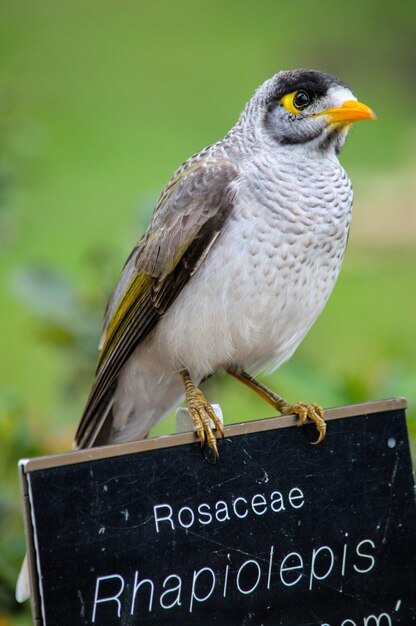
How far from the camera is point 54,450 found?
8.95ft

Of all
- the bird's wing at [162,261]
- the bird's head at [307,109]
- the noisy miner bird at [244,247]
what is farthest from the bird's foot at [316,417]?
the bird's head at [307,109]

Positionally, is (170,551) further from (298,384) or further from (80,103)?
(80,103)

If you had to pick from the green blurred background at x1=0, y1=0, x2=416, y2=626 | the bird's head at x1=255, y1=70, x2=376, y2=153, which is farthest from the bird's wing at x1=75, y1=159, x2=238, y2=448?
the green blurred background at x1=0, y1=0, x2=416, y2=626

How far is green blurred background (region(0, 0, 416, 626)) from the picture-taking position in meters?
2.98

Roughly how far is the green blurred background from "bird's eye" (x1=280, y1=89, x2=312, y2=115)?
751 millimetres

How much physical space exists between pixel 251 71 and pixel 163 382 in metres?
6.53

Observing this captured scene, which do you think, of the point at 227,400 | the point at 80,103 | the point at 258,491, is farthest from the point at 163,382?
the point at 80,103

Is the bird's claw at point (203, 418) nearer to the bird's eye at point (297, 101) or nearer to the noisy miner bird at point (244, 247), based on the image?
the noisy miner bird at point (244, 247)

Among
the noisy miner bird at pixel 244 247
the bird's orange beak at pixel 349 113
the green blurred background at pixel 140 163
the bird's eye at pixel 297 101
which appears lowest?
the noisy miner bird at pixel 244 247

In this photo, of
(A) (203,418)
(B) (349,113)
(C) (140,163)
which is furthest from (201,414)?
(C) (140,163)

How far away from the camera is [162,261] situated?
238 cm

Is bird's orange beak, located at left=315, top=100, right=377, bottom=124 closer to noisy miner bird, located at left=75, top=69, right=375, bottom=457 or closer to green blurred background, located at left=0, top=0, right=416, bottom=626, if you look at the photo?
noisy miner bird, located at left=75, top=69, right=375, bottom=457

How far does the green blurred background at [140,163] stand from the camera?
2.98 metres

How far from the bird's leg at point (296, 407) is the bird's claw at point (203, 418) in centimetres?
18
